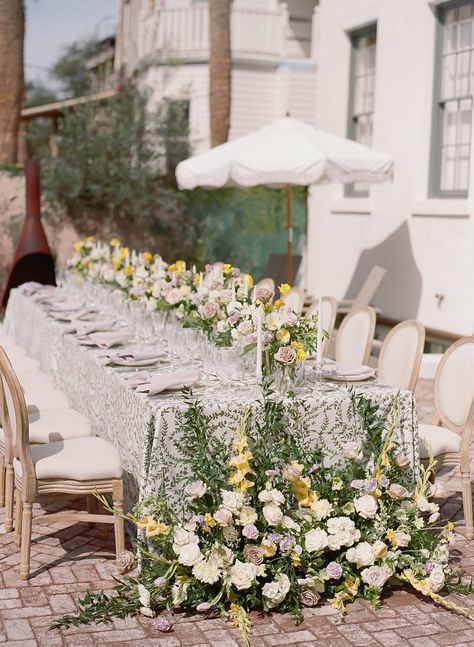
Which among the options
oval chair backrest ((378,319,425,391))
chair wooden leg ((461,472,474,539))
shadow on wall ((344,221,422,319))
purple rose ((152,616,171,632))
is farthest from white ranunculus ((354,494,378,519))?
shadow on wall ((344,221,422,319))

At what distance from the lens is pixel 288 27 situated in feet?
80.8

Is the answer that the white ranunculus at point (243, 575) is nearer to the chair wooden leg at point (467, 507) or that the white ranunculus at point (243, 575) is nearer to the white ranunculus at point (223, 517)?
the white ranunculus at point (223, 517)

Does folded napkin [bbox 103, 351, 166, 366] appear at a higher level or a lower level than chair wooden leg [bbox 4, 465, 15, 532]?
higher

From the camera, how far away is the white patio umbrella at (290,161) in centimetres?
923

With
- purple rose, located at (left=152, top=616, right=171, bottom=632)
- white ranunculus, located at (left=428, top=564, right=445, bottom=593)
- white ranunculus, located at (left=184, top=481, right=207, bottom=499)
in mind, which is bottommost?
purple rose, located at (left=152, top=616, right=171, bottom=632)

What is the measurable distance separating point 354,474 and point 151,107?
20737 millimetres

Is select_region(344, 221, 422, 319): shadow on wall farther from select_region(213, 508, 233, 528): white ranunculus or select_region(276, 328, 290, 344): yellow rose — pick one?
select_region(213, 508, 233, 528): white ranunculus

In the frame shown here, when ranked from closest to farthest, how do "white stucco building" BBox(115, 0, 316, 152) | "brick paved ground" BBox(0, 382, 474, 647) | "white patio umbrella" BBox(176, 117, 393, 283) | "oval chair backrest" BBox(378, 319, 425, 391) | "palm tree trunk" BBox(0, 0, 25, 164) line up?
"brick paved ground" BBox(0, 382, 474, 647)
"oval chair backrest" BBox(378, 319, 425, 391)
"white patio umbrella" BBox(176, 117, 393, 283)
"palm tree trunk" BBox(0, 0, 25, 164)
"white stucco building" BBox(115, 0, 316, 152)

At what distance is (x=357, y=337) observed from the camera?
21.4 ft

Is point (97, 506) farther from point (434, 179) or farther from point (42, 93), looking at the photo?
point (42, 93)

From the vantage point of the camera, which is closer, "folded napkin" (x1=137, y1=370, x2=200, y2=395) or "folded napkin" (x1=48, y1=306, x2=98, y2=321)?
"folded napkin" (x1=137, y1=370, x2=200, y2=395)

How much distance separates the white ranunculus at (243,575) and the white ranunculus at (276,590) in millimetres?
83

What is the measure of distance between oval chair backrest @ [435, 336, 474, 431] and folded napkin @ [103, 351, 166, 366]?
1563 mm

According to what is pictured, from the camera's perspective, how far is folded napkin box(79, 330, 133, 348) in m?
5.86
